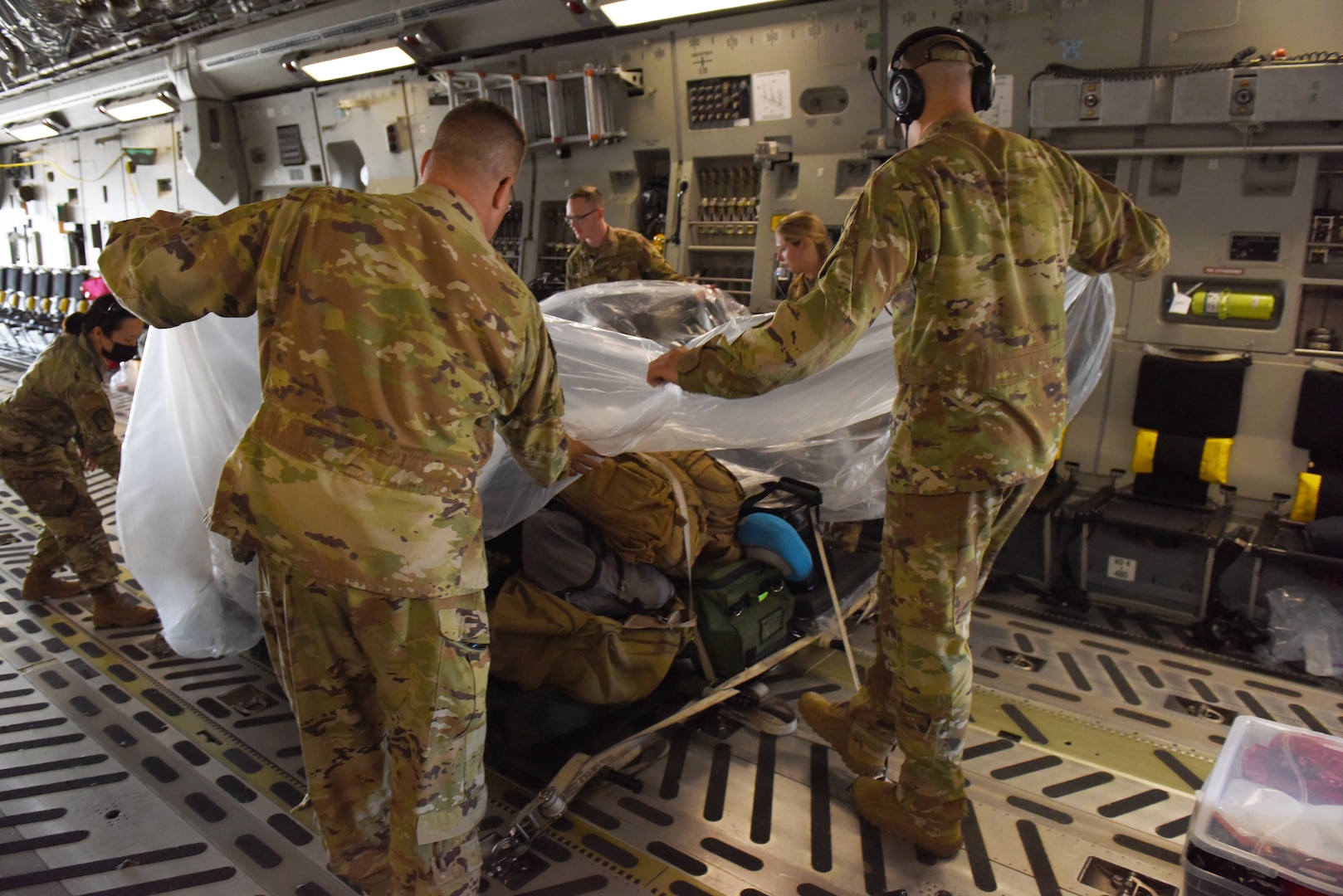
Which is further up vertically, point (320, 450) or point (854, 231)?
point (854, 231)

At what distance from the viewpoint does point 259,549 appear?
1.65 m

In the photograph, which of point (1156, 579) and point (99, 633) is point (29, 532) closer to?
point (99, 633)

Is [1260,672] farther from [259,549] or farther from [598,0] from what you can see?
[598,0]

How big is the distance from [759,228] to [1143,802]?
11.9 feet

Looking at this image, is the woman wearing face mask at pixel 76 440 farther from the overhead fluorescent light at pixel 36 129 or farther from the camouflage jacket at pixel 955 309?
the overhead fluorescent light at pixel 36 129

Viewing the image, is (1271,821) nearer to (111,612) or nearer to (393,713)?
(393,713)

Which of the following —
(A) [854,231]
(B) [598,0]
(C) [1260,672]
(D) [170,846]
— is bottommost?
(C) [1260,672]

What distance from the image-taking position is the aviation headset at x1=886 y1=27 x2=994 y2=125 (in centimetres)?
203

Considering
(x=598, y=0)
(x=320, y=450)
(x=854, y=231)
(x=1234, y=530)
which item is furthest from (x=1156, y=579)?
(x=598, y=0)

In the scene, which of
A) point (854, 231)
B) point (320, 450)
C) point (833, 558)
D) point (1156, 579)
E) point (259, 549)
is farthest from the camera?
point (1156, 579)

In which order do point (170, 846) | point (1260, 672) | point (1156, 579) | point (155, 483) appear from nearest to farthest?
point (170, 846) < point (155, 483) < point (1260, 672) < point (1156, 579)

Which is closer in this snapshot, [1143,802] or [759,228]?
[1143,802]

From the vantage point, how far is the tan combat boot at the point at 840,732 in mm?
2352

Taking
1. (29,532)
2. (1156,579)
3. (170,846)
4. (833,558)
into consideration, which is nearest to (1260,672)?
(1156,579)
